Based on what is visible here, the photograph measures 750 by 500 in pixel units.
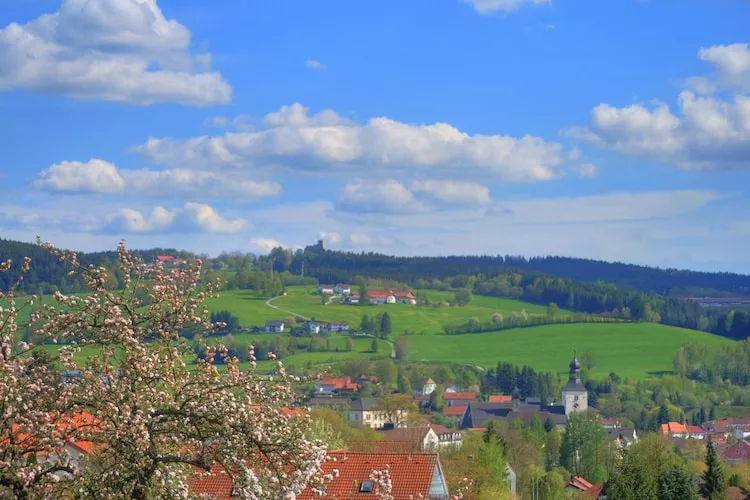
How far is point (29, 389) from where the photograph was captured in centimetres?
1527

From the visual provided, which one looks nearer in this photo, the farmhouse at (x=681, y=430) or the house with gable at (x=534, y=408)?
the farmhouse at (x=681, y=430)

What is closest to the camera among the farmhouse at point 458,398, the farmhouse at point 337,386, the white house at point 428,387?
the farmhouse at point 458,398

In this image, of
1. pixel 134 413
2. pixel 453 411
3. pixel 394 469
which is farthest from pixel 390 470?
pixel 453 411

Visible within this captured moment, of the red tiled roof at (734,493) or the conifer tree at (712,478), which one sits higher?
the conifer tree at (712,478)

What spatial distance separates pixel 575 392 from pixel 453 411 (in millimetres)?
17522

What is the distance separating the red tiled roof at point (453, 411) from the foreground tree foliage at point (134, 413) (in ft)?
519

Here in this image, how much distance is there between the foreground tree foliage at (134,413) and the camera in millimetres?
14945

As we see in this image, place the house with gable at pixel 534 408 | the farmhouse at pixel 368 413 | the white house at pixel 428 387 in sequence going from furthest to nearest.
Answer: the white house at pixel 428 387
the house with gable at pixel 534 408
the farmhouse at pixel 368 413

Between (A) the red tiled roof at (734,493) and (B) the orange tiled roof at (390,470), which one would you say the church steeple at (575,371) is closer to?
(A) the red tiled roof at (734,493)

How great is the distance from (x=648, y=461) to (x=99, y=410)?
60646 millimetres

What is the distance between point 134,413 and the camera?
49.4ft

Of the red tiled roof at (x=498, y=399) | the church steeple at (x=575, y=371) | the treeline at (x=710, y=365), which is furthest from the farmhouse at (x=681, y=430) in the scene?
the red tiled roof at (x=498, y=399)

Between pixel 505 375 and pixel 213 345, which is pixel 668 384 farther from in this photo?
pixel 213 345

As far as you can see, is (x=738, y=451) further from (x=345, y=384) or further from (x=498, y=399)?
(x=345, y=384)
